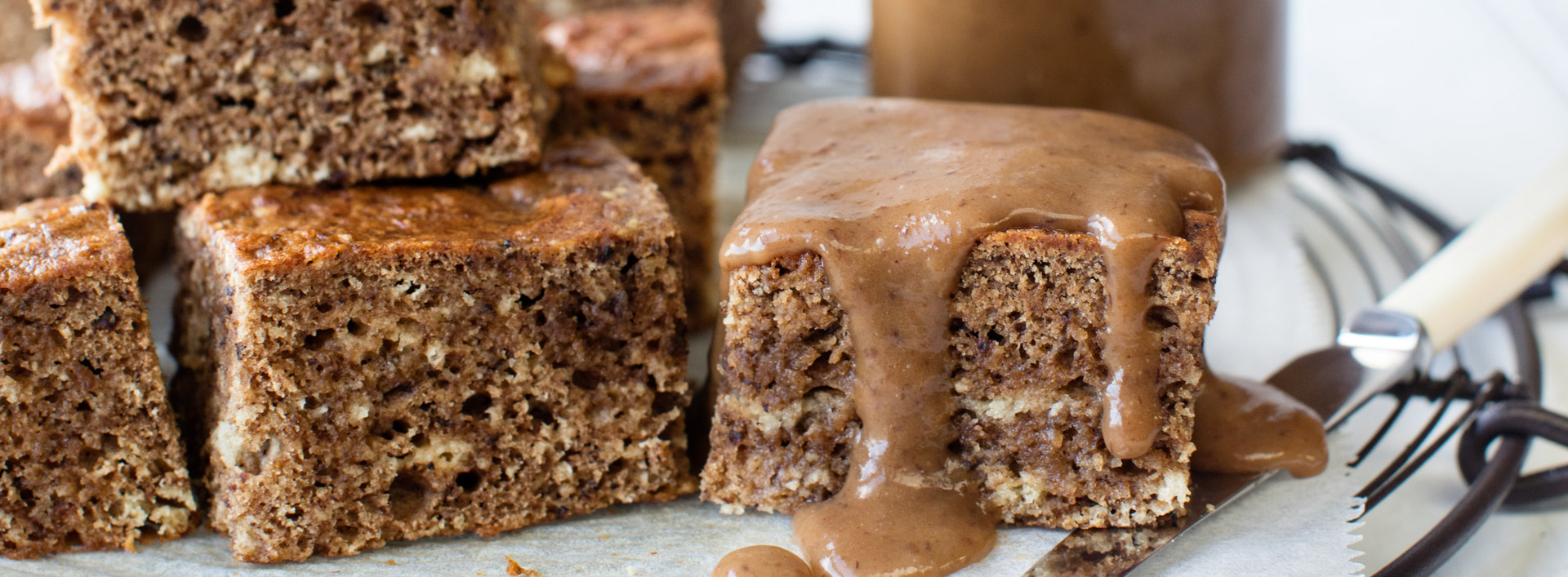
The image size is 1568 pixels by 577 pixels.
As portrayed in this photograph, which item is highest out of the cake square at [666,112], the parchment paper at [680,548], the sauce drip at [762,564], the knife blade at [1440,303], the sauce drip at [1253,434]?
the cake square at [666,112]

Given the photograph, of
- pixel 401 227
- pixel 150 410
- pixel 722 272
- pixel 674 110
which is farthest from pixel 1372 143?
pixel 150 410

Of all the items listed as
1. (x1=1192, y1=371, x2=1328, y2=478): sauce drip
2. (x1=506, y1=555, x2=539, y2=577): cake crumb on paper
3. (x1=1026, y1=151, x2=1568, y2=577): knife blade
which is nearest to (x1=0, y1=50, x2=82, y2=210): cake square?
(x1=506, y1=555, x2=539, y2=577): cake crumb on paper

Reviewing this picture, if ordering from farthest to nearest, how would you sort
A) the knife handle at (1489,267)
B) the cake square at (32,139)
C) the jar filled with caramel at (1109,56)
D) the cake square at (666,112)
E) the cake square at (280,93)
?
1. the jar filled with caramel at (1109,56)
2. the cake square at (666,112)
3. the cake square at (32,139)
4. the knife handle at (1489,267)
5. the cake square at (280,93)

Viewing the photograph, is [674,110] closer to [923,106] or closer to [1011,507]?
[923,106]

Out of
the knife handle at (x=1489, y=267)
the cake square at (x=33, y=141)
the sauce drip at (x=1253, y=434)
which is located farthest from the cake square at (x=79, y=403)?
the knife handle at (x=1489, y=267)

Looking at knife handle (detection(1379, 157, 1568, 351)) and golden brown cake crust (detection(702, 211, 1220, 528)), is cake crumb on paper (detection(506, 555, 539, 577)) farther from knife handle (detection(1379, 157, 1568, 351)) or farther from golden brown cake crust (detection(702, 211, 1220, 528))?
knife handle (detection(1379, 157, 1568, 351))

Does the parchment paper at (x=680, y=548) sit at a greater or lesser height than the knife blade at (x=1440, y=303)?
lesser

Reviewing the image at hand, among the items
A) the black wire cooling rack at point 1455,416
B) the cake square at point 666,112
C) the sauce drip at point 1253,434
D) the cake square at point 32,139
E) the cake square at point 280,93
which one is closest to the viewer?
the black wire cooling rack at point 1455,416

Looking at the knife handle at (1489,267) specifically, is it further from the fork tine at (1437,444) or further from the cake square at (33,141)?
the cake square at (33,141)
